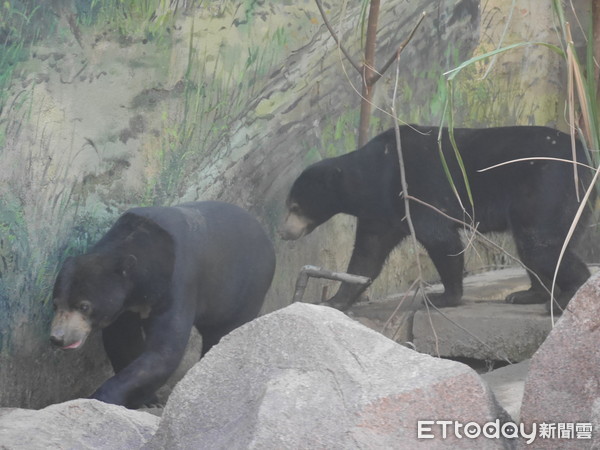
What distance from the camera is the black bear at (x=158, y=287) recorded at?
438 centimetres

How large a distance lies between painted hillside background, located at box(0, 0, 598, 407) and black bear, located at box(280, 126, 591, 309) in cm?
23

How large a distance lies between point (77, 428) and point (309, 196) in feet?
9.43

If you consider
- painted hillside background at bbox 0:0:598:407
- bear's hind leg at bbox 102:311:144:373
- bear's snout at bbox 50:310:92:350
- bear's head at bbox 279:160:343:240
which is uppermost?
painted hillside background at bbox 0:0:598:407

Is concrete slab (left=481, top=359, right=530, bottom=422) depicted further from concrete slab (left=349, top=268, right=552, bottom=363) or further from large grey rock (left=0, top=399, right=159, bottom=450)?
large grey rock (left=0, top=399, right=159, bottom=450)

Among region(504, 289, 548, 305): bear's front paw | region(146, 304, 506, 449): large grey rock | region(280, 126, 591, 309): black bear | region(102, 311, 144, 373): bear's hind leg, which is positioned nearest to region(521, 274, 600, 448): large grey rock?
region(146, 304, 506, 449): large grey rock

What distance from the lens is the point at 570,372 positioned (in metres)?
2.73

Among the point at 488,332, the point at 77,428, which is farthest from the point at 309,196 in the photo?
the point at 77,428

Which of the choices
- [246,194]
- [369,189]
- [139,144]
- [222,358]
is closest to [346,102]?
[369,189]

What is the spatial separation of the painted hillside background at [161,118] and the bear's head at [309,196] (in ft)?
0.33

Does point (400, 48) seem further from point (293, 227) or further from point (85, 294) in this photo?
point (85, 294)

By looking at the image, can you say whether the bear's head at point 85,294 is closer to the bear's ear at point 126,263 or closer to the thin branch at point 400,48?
the bear's ear at point 126,263

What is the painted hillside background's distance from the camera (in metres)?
4.57

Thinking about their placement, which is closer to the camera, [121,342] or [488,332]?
[121,342]

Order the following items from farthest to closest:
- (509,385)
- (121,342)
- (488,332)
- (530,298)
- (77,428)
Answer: (530,298) < (488,332) < (121,342) < (509,385) < (77,428)
